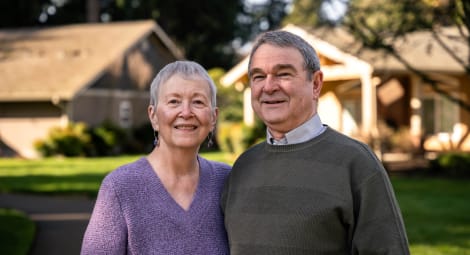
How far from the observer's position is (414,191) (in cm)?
1459

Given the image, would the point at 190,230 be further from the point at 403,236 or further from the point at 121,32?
the point at 121,32

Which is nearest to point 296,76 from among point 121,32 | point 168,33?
point 121,32

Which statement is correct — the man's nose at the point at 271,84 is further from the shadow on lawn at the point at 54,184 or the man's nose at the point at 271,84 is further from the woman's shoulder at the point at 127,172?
the shadow on lawn at the point at 54,184

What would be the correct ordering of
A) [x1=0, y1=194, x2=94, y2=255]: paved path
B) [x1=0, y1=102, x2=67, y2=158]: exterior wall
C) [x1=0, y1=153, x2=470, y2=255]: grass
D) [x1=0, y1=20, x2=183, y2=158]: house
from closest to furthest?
[x1=0, y1=194, x2=94, y2=255]: paved path, [x1=0, y1=153, x2=470, y2=255]: grass, [x1=0, y1=20, x2=183, y2=158]: house, [x1=0, y1=102, x2=67, y2=158]: exterior wall

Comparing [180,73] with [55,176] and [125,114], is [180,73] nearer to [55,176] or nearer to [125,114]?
[55,176]

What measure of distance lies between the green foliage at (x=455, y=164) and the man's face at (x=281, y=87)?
52.4ft

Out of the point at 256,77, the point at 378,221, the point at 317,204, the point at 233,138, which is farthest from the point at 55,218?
the point at 233,138

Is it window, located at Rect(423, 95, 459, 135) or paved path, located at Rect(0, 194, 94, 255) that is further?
window, located at Rect(423, 95, 459, 135)

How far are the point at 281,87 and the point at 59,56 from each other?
27.9 metres

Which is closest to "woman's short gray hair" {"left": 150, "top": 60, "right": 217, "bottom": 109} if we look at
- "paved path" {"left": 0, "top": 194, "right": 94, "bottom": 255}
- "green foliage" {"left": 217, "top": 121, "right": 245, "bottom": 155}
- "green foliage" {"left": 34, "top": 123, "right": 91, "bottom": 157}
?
"paved path" {"left": 0, "top": 194, "right": 94, "bottom": 255}

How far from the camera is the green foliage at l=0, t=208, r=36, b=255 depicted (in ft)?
27.5

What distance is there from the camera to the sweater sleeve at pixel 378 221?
2551mm

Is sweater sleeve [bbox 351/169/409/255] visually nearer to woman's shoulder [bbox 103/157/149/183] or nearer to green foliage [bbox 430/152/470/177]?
woman's shoulder [bbox 103/157/149/183]

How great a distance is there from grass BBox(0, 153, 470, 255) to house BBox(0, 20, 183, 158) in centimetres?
345
